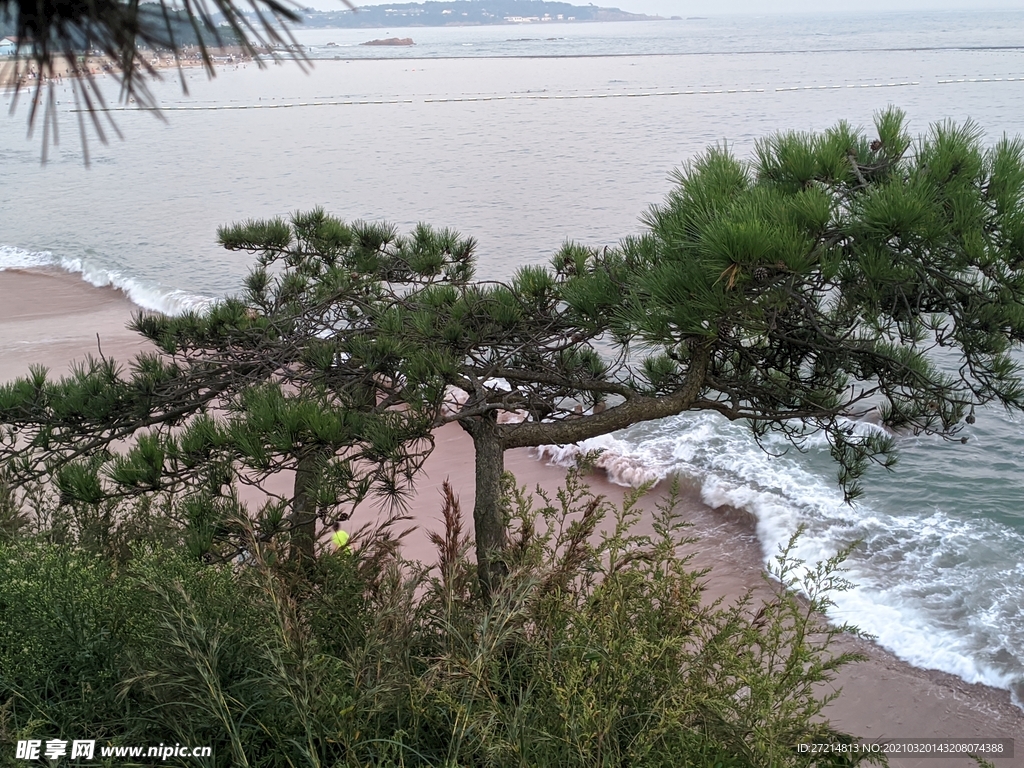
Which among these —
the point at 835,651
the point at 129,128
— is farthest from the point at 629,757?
the point at 129,128

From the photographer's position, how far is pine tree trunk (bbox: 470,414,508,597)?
333 centimetres

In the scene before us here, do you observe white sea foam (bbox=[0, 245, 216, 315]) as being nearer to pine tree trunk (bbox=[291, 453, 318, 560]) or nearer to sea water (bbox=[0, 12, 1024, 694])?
sea water (bbox=[0, 12, 1024, 694])

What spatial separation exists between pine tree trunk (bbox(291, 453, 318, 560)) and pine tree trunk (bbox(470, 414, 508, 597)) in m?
0.63

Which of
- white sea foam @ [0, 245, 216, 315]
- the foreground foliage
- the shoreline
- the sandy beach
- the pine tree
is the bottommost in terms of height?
white sea foam @ [0, 245, 216, 315]

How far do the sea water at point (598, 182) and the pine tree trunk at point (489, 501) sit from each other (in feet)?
4.15

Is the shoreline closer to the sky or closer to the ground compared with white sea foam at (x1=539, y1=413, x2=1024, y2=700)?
closer to the sky

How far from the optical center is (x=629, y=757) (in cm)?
241

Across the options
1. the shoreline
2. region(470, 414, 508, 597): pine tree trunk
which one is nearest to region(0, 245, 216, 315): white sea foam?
region(470, 414, 508, 597): pine tree trunk

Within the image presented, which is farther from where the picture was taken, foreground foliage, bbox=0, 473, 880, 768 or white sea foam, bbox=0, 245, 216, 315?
white sea foam, bbox=0, 245, 216, 315

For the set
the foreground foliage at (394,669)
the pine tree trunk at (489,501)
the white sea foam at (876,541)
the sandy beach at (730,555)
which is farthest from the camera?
the white sea foam at (876,541)

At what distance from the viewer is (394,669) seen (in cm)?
253

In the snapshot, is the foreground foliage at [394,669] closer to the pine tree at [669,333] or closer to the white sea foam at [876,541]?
the pine tree at [669,333]

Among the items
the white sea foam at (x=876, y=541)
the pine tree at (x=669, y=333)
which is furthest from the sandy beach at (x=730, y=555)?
the pine tree at (x=669, y=333)

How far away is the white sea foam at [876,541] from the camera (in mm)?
5664
